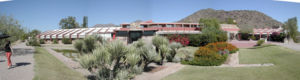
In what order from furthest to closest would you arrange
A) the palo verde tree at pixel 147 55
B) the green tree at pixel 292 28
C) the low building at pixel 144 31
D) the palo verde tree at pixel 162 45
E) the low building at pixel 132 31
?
the low building at pixel 144 31
the low building at pixel 132 31
the green tree at pixel 292 28
the palo verde tree at pixel 162 45
the palo verde tree at pixel 147 55

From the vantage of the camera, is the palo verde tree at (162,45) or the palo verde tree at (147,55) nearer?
the palo verde tree at (147,55)

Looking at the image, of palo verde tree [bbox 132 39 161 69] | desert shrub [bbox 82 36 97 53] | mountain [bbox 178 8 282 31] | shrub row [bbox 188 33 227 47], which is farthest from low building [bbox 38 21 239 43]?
palo verde tree [bbox 132 39 161 69]

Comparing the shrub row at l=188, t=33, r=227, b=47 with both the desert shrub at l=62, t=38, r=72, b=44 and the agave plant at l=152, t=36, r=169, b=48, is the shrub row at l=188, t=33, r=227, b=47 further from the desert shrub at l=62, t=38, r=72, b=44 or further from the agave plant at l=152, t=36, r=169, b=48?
the desert shrub at l=62, t=38, r=72, b=44

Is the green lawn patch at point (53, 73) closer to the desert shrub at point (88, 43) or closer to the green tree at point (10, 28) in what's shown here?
the desert shrub at point (88, 43)

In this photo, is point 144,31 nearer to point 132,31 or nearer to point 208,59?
point 132,31

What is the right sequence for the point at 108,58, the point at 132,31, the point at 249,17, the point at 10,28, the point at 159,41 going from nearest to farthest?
the point at 108,58
the point at 159,41
the point at 10,28
the point at 132,31
the point at 249,17

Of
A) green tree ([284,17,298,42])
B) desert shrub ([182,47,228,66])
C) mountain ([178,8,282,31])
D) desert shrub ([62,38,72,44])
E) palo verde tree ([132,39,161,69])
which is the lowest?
desert shrub ([182,47,228,66])

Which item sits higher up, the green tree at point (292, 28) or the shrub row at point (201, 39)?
the green tree at point (292, 28)

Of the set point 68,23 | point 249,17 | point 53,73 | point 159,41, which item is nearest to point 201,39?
point 159,41

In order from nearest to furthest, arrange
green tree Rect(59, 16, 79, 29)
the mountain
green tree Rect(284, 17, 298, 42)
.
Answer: green tree Rect(284, 17, 298, 42), the mountain, green tree Rect(59, 16, 79, 29)

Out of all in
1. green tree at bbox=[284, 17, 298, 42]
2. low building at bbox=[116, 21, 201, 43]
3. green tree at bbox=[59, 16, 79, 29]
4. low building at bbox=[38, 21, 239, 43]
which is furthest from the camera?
green tree at bbox=[59, 16, 79, 29]

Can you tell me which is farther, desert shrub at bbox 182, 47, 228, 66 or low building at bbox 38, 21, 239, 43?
low building at bbox 38, 21, 239, 43

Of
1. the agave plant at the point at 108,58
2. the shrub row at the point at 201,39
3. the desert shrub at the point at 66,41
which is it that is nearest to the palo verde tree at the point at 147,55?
the agave plant at the point at 108,58

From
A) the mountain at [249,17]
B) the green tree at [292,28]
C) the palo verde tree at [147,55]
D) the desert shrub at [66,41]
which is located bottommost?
the palo verde tree at [147,55]
